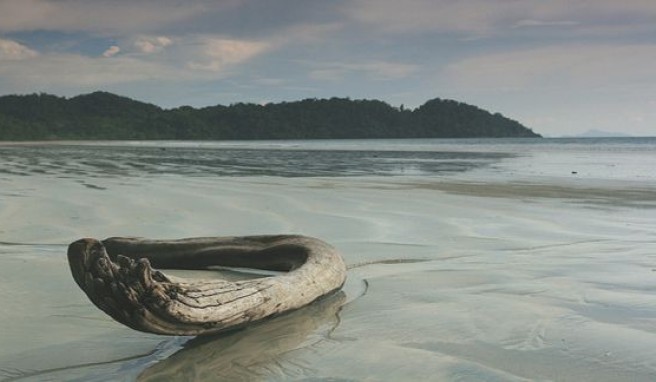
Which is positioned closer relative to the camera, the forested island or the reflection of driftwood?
the reflection of driftwood

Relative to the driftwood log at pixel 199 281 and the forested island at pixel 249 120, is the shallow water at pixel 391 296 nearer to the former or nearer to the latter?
the driftwood log at pixel 199 281

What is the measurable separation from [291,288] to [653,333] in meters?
1.86

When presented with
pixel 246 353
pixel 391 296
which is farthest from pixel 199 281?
pixel 391 296

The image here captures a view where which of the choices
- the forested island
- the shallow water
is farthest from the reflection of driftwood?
the forested island

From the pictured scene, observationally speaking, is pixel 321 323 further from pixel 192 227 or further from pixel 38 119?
pixel 38 119

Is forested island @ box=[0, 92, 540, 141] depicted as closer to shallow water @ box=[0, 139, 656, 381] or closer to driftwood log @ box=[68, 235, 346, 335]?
shallow water @ box=[0, 139, 656, 381]

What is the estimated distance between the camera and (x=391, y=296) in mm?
4438

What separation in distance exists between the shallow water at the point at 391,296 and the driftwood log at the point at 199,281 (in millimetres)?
157

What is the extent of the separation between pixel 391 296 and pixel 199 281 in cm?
173

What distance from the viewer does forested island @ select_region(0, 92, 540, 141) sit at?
115 m

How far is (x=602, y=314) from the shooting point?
3902 mm

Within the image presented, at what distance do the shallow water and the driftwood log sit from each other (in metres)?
0.16

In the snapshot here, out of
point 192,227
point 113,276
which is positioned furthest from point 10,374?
point 192,227

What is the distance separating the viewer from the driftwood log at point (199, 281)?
8.56 ft
